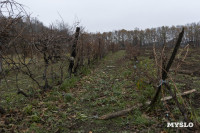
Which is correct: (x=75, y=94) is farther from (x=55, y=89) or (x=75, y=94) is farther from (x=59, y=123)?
(x=59, y=123)

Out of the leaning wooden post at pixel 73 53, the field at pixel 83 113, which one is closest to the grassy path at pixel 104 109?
the field at pixel 83 113

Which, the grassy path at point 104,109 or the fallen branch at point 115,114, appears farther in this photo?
the fallen branch at point 115,114

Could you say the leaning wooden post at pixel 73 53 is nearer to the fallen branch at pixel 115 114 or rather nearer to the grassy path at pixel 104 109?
the grassy path at pixel 104 109

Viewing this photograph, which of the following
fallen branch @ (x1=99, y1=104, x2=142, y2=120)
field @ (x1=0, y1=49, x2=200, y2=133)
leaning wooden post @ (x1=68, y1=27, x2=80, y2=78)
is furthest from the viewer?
leaning wooden post @ (x1=68, y1=27, x2=80, y2=78)

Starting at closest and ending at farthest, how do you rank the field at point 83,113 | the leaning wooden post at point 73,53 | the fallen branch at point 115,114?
the field at point 83,113 → the fallen branch at point 115,114 → the leaning wooden post at point 73,53

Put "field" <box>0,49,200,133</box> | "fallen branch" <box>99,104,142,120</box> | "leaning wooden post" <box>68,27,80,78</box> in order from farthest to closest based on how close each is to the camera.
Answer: "leaning wooden post" <box>68,27,80,78</box> < "fallen branch" <box>99,104,142,120</box> < "field" <box>0,49,200,133</box>

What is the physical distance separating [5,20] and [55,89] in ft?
8.24

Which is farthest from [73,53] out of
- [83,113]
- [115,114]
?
[115,114]

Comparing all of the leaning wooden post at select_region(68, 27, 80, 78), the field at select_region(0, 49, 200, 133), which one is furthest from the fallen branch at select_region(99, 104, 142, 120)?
the leaning wooden post at select_region(68, 27, 80, 78)

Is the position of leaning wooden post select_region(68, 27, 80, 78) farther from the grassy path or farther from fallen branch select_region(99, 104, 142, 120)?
fallen branch select_region(99, 104, 142, 120)

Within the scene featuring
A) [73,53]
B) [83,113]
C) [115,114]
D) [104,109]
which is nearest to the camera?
[115,114]

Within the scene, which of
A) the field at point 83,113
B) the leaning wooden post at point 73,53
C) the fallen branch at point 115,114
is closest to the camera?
the field at point 83,113

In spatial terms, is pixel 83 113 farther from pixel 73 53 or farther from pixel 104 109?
pixel 73 53

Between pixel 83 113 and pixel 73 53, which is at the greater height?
pixel 73 53
